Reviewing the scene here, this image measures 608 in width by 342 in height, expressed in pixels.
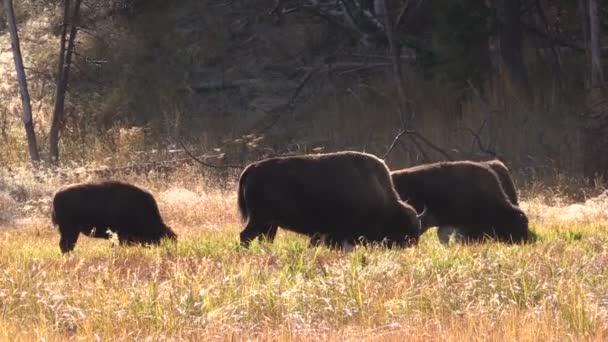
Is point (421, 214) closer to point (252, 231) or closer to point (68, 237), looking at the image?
point (252, 231)

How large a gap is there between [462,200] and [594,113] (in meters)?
8.48

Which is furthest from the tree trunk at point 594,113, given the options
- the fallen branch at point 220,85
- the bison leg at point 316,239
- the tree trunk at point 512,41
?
the fallen branch at point 220,85

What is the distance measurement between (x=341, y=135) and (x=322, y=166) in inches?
572

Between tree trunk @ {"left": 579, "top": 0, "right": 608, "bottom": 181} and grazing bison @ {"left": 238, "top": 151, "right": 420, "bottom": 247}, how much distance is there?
9283mm

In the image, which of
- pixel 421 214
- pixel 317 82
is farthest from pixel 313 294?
pixel 317 82

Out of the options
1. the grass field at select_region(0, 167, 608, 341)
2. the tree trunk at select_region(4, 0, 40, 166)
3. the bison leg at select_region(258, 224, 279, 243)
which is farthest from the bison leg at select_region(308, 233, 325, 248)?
the tree trunk at select_region(4, 0, 40, 166)

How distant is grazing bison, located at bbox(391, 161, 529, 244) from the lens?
44.0ft

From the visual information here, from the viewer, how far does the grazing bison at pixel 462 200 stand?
1342 centimetres

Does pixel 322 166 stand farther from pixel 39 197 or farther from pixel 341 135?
pixel 341 135

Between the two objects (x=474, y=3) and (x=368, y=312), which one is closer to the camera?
(x=368, y=312)

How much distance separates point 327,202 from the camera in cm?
1255

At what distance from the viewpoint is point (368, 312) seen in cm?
786

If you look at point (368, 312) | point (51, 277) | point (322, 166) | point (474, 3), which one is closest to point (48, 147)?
point (474, 3)

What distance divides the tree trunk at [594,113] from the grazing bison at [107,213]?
31.5ft
